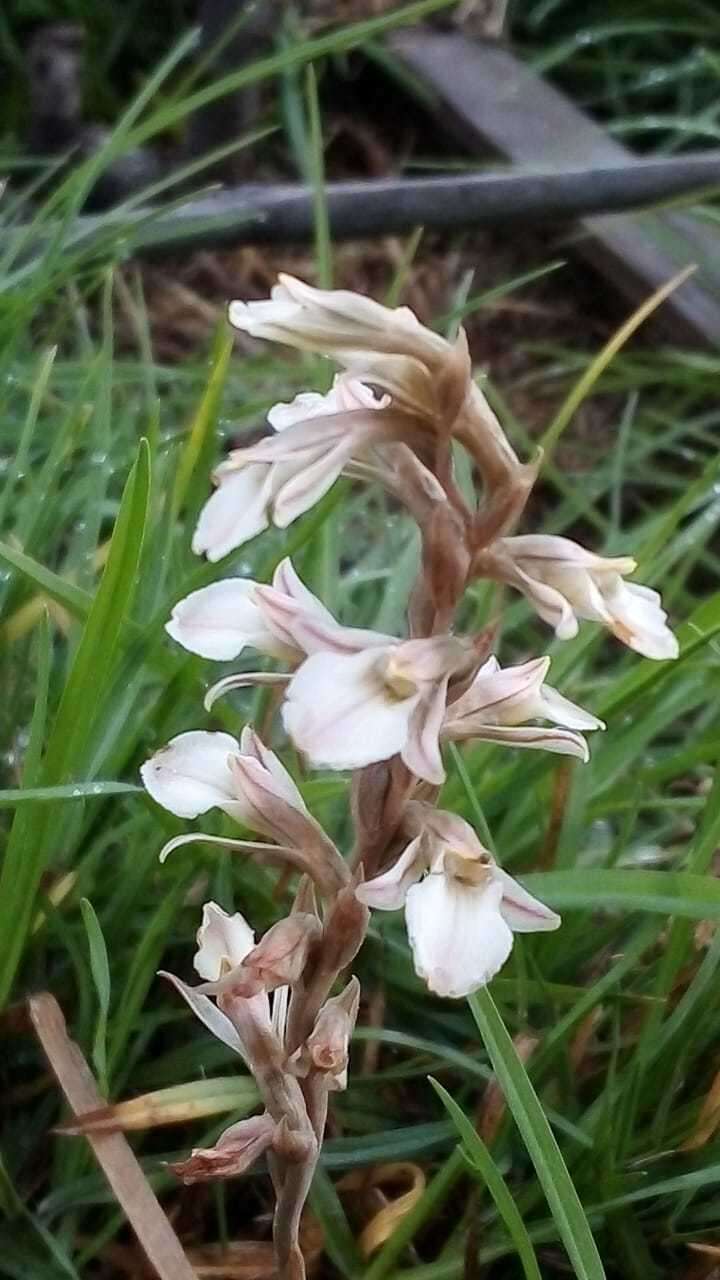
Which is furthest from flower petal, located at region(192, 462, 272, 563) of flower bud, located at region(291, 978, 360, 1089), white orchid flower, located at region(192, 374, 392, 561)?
flower bud, located at region(291, 978, 360, 1089)

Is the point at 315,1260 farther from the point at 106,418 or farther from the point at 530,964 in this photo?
the point at 106,418

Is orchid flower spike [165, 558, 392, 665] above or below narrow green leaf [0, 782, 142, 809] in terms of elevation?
above

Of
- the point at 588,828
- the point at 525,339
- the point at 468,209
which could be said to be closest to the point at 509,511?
the point at 588,828

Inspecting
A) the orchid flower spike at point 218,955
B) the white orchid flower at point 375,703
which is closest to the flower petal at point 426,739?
the white orchid flower at point 375,703

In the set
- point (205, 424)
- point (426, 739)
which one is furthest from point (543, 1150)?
point (205, 424)

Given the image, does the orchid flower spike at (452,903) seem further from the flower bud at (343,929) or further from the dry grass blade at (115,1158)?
the dry grass blade at (115,1158)

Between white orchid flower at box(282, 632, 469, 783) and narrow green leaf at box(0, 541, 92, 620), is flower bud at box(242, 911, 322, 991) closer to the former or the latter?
white orchid flower at box(282, 632, 469, 783)

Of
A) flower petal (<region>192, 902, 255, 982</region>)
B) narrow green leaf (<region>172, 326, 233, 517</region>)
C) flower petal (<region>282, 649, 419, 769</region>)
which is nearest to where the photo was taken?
flower petal (<region>282, 649, 419, 769</region>)

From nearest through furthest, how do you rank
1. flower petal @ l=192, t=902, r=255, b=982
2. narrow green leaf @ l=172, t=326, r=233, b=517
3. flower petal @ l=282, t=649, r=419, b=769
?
flower petal @ l=282, t=649, r=419, b=769
flower petal @ l=192, t=902, r=255, b=982
narrow green leaf @ l=172, t=326, r=233, b=517
